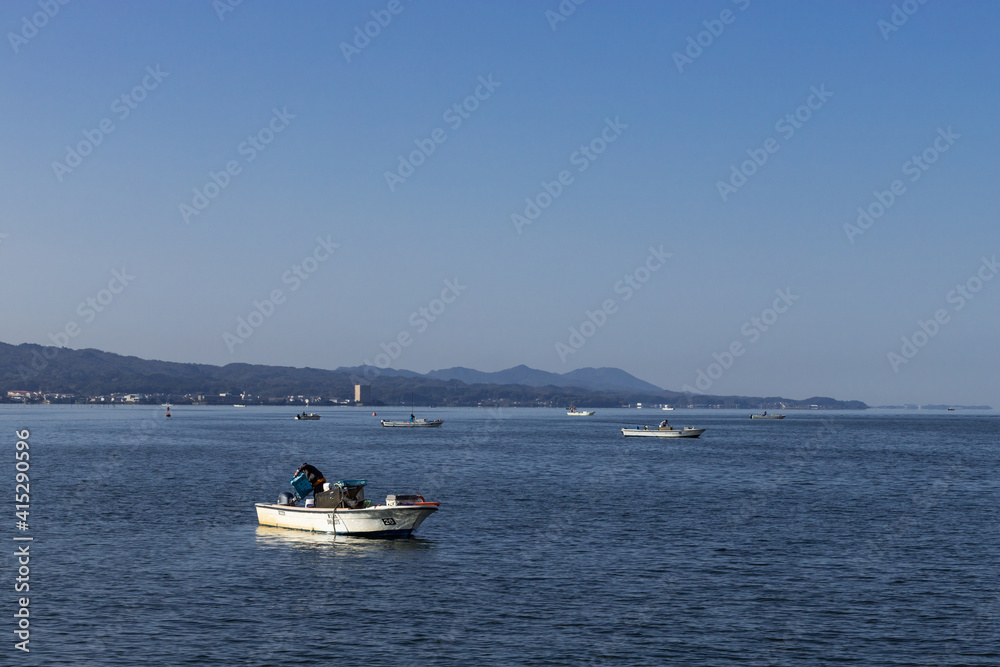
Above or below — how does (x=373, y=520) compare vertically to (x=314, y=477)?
below

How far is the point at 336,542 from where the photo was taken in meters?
54.7

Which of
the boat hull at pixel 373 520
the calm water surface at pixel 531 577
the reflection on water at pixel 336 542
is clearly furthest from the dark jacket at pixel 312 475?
the calm water surface at pixel 531 577

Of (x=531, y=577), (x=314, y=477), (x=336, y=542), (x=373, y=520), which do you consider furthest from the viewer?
(x=314, y=477)

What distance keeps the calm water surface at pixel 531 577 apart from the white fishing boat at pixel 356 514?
0.96m

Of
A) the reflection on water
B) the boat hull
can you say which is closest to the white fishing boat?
the boat hull

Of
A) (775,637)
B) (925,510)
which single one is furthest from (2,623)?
(925,510)

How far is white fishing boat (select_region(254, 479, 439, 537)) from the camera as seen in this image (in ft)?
182

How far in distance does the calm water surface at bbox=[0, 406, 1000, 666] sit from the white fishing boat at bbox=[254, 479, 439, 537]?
3.14 feet

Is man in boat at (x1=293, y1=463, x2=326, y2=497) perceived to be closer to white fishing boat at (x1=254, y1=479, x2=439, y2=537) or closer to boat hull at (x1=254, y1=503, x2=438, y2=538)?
white fishing boat at (x1=254, y1=479, x2=439, y2=537)

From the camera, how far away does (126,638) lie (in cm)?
3247

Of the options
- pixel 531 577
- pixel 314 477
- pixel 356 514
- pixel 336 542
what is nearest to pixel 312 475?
pixel 314 477

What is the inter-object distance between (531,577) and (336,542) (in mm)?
15710

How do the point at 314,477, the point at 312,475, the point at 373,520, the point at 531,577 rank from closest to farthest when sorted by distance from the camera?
the point at 531,577 → the point at 373,520 → the point at 314,477 → the point at 312,475

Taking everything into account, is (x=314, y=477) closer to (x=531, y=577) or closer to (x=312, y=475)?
(x=312, y=475)
